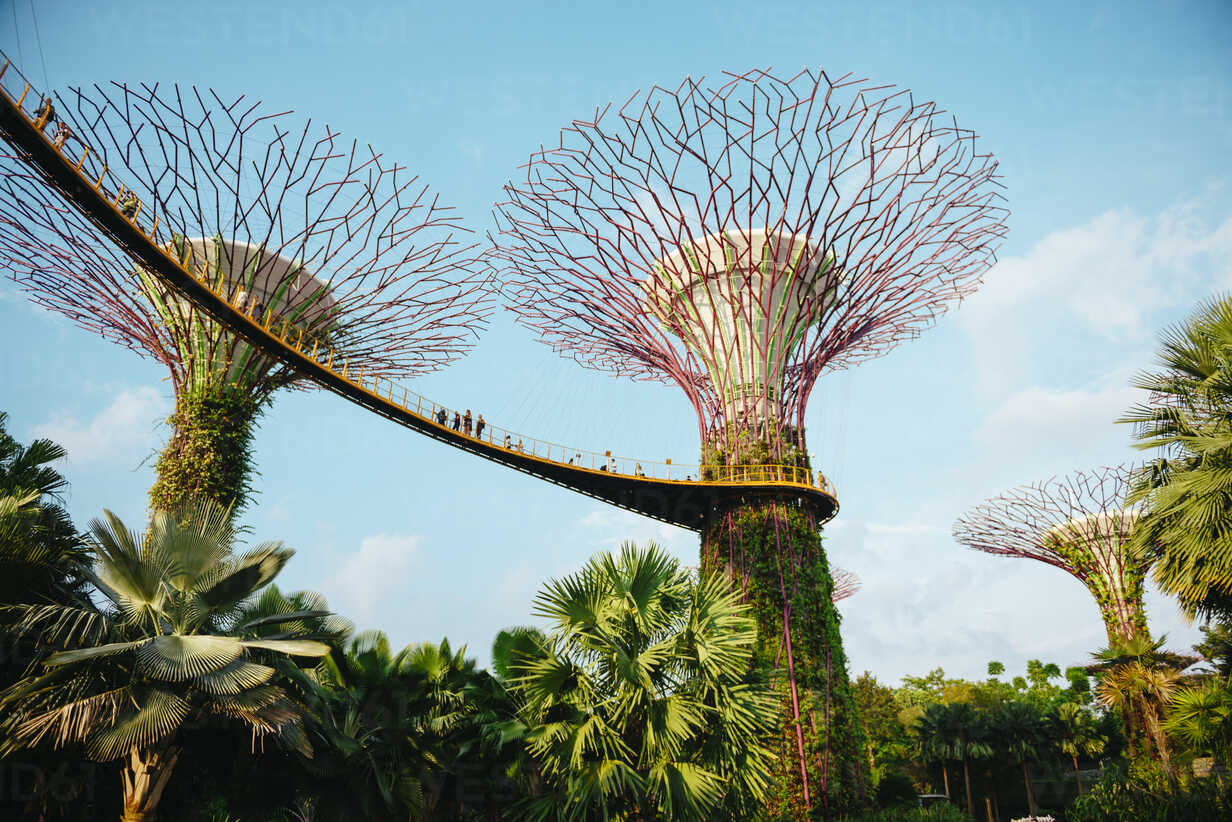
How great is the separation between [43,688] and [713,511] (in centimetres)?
1720

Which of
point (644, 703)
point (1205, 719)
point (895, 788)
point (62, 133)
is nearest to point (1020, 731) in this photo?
point (895, 788)

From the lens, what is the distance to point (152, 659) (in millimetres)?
8891

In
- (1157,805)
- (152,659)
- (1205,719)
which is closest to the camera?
(152,659)

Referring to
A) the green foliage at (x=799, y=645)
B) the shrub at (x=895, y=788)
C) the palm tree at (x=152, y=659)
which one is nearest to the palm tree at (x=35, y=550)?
the palm tree at (x=152, y=659)

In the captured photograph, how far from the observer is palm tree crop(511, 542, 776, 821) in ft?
30.7

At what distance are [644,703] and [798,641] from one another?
11776mm

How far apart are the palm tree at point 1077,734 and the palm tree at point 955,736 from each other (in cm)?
361

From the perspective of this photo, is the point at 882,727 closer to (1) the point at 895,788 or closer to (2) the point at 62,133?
(1) the point at 895,788

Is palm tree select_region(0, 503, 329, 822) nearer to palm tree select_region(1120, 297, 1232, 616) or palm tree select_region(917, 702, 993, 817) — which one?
palm tree select_region(1120, 297, 1232, 616)

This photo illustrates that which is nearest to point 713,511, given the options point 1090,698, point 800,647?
point 800,647

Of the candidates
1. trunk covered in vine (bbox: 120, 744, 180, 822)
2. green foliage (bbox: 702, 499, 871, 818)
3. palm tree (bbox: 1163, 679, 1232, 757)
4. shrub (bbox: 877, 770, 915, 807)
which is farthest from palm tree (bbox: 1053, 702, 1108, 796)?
trunk covered in vine (bbox: 120, 744, 180, 822)

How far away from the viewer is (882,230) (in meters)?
21.4

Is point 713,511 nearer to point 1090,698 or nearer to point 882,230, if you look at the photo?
point 882,230

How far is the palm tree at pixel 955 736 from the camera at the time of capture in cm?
3019
